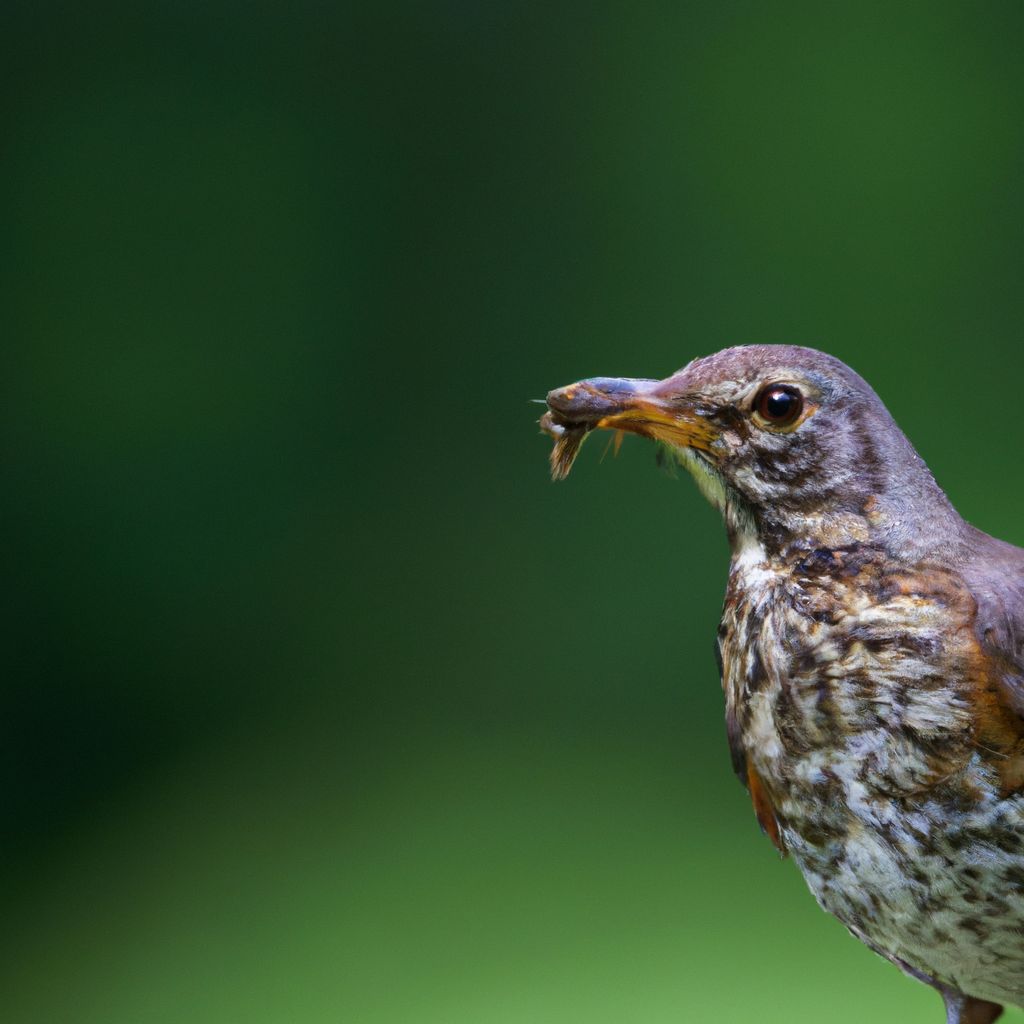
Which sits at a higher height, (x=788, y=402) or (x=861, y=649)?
(x=788, y=402)

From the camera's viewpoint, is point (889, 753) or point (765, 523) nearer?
point (889, 753)

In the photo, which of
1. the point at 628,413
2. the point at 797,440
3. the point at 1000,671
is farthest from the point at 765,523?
the point at 1000,671

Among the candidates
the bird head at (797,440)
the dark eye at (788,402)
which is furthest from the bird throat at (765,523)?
the dark eye at (788,402)

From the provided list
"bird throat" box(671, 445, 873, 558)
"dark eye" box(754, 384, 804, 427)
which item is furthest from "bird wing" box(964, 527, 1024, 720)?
"dark eye" box(754, 384, 804, 427)

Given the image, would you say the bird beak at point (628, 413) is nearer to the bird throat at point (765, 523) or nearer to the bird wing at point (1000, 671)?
the bird throat at point (765, 523)

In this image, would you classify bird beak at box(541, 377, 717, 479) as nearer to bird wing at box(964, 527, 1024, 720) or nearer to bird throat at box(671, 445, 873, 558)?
bird throat at box(671, 445, 873, 558)

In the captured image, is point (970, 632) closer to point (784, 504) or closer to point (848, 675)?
point (848, 675)

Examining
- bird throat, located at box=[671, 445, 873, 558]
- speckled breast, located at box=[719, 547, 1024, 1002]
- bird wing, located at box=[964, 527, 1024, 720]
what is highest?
bird throat, located at box=[671, 445, 873, 558]

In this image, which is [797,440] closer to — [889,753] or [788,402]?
[788,402]

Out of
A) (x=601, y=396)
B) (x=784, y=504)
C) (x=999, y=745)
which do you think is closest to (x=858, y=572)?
(x=784, y=504)
